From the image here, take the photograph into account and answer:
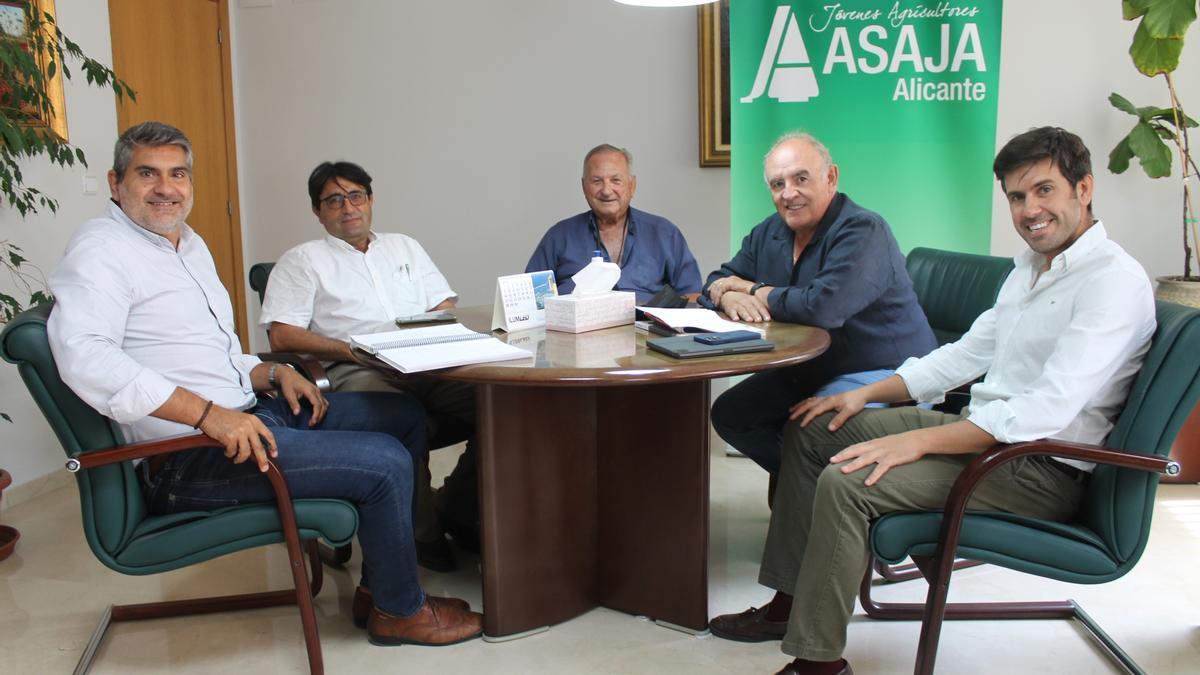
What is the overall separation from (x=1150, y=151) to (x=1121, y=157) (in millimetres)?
136

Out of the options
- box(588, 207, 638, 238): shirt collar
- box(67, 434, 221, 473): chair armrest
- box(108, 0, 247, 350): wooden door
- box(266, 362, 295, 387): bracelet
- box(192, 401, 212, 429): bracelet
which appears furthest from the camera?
box(108, 0, 247, 350): wooden door

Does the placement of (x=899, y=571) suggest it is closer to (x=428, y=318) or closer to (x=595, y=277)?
(x=595, y=277)

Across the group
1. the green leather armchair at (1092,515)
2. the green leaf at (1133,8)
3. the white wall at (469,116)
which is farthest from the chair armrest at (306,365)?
the green leaf at (1133,8)

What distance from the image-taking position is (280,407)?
8.15 ft

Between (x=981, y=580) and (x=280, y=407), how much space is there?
6.73 feet

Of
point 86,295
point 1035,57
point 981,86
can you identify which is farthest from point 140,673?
point 1035,57

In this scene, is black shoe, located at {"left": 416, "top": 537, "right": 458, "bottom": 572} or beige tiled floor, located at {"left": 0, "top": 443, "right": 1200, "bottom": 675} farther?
black shoe, located at {"left": 416, "top": 537, "right": 458, "bottom": 572}

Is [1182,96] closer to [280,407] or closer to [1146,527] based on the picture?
[1146,527]

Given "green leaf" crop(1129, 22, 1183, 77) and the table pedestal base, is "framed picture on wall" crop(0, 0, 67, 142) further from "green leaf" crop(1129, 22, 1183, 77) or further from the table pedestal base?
"green leaf" crop(1129, 22, 1183, 77)

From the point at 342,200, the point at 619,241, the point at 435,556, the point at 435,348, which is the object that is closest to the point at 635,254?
the point at 619,241

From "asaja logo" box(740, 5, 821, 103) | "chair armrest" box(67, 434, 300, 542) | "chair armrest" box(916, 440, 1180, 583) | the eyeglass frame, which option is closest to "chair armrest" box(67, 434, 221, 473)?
"chair armrest" box(67, 434, 300, 542)

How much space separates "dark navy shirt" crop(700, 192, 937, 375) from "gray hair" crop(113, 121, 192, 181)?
1.57 meters

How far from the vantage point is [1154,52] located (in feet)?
11.2

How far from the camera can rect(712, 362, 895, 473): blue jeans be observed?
267 centimetres
